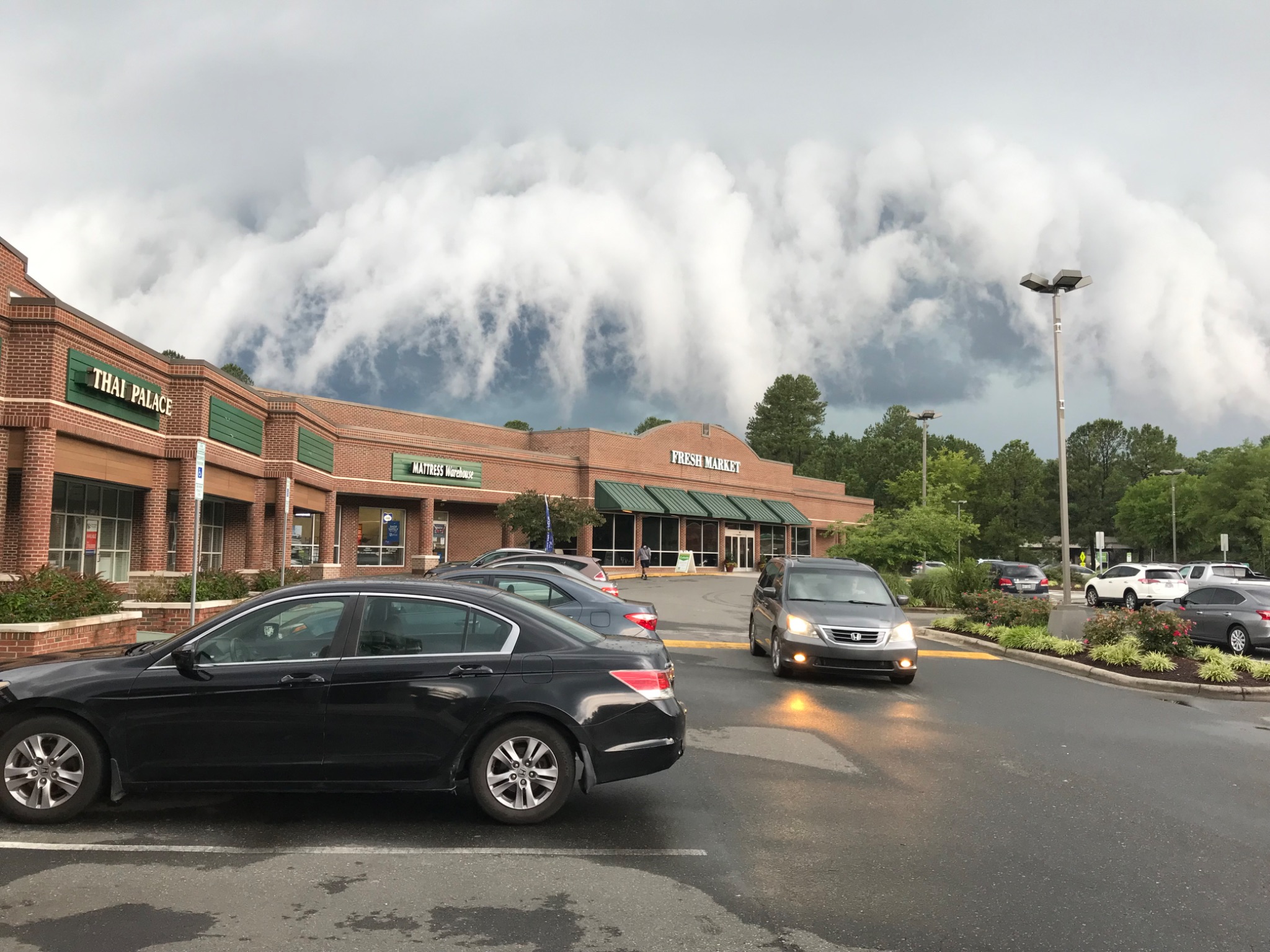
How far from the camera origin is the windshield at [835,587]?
14.0 metres

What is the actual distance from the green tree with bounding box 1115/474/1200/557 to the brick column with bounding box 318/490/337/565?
3191 inches

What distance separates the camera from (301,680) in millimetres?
5930

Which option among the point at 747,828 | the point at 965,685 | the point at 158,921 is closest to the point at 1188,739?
the point at 965,685

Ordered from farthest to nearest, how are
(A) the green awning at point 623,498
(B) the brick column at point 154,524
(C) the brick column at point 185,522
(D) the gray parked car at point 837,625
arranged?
(A) the green awning at point 623,498
(C) the brick column at point 185,522
(B) the brick column at point 154,524
(D) the gray parked car at point 837,625

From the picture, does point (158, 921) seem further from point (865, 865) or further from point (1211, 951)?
point (1211, 951)

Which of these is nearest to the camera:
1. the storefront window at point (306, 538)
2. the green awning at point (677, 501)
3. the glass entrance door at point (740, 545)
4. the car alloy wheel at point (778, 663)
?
the car alloy wheel at point (778, 663)

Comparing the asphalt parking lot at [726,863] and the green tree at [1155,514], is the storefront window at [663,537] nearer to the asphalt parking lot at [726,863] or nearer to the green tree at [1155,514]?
the asphalt parking lot at [726,863]

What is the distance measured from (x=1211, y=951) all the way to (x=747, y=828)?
262cm

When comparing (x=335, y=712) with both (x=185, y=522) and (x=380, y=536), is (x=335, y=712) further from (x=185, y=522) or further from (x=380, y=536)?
(x=380, y=536)

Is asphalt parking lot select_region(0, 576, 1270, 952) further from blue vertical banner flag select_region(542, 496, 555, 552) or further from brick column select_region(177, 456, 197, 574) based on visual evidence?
blue vertical banner flag select_region(542, 496, 555, 552)

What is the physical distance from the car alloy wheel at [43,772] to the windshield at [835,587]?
9.75 meters

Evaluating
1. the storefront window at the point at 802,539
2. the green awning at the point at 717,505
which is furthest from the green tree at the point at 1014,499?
the green awning at the point at 717,505

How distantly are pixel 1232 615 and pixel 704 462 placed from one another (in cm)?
4005

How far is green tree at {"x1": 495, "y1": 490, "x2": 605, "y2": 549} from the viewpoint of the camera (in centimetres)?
4156
